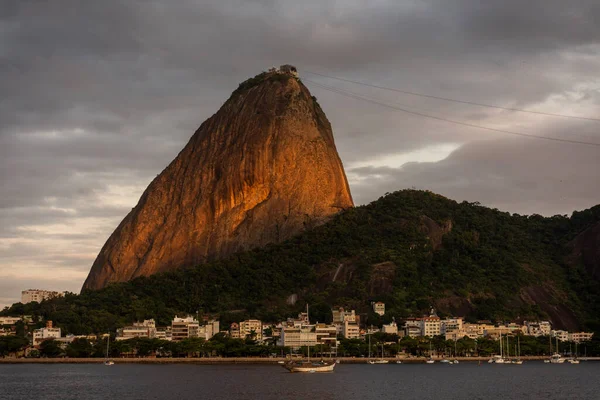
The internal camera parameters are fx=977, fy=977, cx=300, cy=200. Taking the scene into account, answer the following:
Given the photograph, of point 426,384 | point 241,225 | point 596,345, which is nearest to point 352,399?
point 426,384

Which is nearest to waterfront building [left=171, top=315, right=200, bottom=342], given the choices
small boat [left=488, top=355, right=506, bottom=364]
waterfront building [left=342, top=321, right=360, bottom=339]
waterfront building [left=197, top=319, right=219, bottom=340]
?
waterfront building [left=197, top=319, right=219, bottom=340]

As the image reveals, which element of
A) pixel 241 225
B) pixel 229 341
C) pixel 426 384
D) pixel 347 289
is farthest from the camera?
pixel 241 225

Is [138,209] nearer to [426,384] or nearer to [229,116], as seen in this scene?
[229,116]

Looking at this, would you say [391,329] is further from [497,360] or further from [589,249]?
[589,249]

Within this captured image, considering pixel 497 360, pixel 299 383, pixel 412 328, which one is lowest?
pixel 299 383

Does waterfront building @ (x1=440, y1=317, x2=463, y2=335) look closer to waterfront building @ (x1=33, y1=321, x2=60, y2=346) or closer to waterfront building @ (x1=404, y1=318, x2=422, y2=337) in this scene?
waterfront building @ (x1=404, y1=318, x2=422, y2=337)

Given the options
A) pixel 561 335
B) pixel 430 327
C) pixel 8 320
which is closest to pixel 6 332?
pixel 8 320
